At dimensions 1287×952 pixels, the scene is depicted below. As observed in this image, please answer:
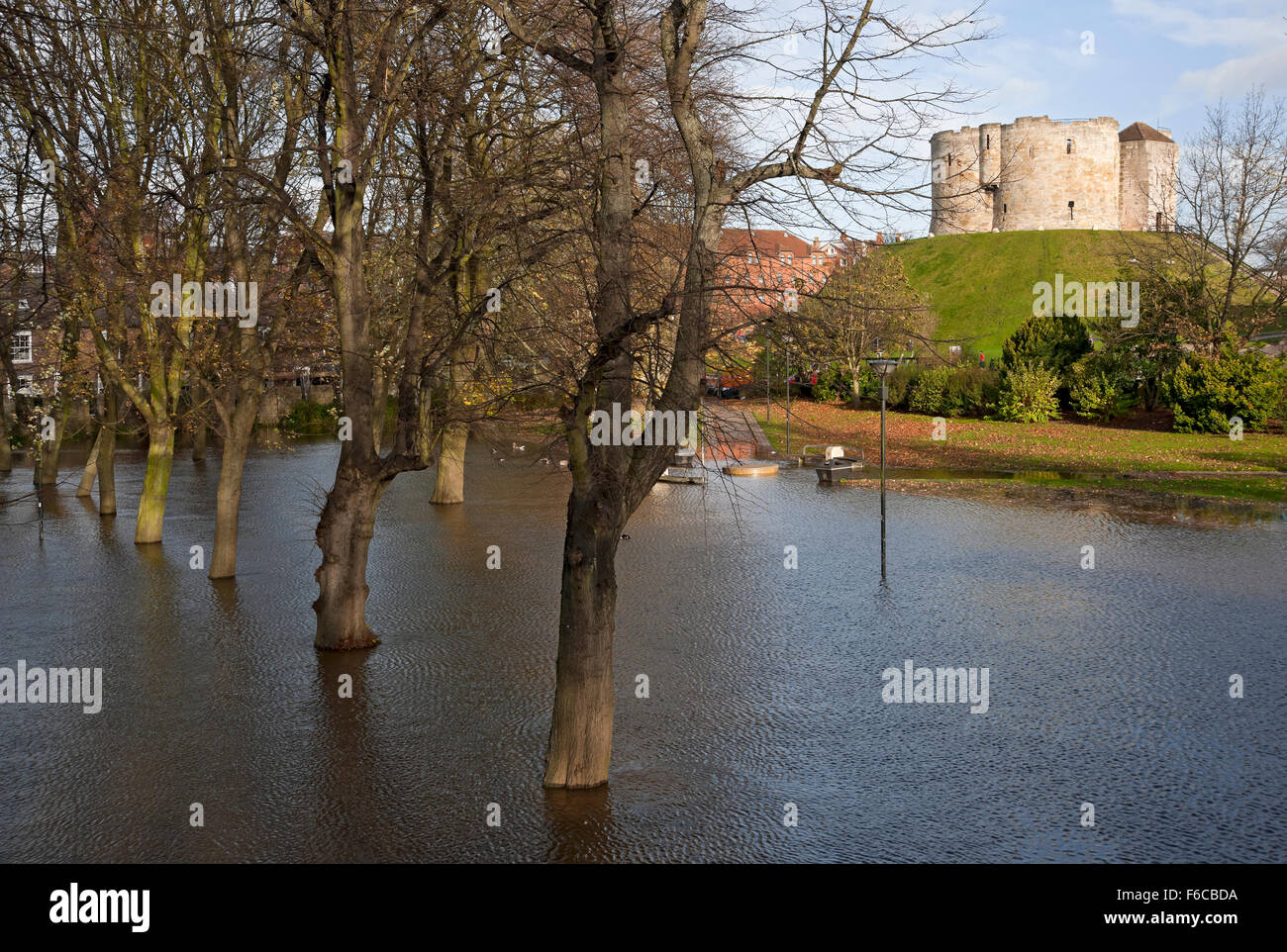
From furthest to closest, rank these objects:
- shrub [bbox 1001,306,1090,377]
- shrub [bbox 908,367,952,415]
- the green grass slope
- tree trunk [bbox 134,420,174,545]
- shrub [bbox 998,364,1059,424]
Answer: the green grass slope → shrub [bbox 908,367,952,415] → shrub [bbox 1001,306,1090,377] → shrub [bbox 998,364,1059,424] → tree trunk [bbox 134,420,174,545]

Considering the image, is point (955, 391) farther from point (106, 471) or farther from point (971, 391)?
point (106, 471)

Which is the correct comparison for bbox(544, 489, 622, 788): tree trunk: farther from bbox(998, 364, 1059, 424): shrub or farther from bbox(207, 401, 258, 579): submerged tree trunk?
bbox(998, 364, 1059, 424): shrub

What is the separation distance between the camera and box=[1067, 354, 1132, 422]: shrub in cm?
4350

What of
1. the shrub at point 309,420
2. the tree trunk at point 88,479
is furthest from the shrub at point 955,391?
the tree trunk at point 88,479

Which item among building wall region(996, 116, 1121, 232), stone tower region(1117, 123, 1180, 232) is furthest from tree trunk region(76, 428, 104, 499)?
stone tower region(1117, 123, 1180, 232)

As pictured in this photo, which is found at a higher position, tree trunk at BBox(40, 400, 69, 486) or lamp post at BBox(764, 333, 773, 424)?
lamp post at BBox(764, 333, 773, 424)

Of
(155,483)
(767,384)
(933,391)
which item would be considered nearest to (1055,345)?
(933,391)

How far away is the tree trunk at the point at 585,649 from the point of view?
30.5ft

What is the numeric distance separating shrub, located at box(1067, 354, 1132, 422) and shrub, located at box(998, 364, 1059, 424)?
0.84 metres

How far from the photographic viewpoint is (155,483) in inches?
891

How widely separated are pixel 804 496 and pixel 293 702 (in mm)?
17986

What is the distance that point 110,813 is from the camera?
370 inches
